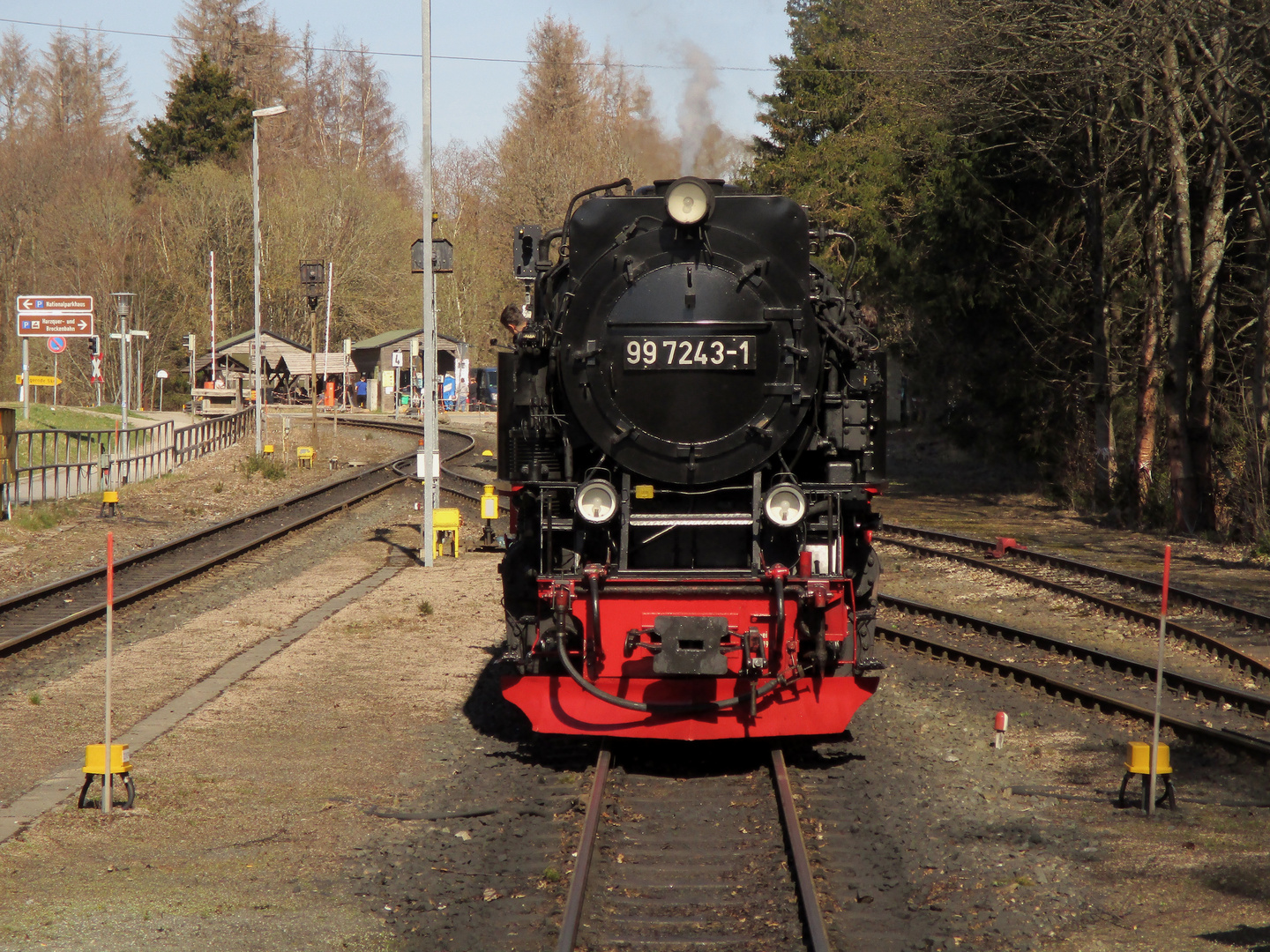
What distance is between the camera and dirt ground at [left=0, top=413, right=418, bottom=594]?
17047 mm

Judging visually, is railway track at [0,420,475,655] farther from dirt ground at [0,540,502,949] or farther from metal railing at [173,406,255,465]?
metal railing at [173,406,255,465]

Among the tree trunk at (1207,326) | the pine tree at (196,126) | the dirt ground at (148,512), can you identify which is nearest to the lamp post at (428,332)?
the dirt ground at (148,512)

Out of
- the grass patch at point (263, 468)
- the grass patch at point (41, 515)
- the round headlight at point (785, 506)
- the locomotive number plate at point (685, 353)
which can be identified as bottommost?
the grass patch at point (41, 515)

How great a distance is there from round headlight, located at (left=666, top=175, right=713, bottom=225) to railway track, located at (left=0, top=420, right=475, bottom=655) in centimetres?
762

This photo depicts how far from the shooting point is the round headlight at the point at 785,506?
7.42m

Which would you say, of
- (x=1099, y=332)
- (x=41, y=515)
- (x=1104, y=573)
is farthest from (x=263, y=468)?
(x=1104, y=573)

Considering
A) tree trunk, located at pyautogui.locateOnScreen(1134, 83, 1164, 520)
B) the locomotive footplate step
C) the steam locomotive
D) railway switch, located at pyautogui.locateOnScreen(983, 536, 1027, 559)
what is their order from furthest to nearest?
tree trunk, located at pyautogui.locateOnScreen(1134, 83, 1164, 520) < railway switch, located at pyautogui.locateOnScreen(983, 536, 1027, 559) < the steam locomotive < the locomotive footplate step

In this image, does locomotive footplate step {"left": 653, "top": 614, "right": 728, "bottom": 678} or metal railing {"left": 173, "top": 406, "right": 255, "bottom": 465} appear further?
metal railing {"left": 173, "top": 406, "right": 255, "bottom": 465}

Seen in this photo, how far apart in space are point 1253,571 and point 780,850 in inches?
498

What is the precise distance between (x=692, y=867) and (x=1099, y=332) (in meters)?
19.8

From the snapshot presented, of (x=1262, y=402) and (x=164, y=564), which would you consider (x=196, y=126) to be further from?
(x=1262, y=402)

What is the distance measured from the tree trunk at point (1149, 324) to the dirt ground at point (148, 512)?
54.7 feet

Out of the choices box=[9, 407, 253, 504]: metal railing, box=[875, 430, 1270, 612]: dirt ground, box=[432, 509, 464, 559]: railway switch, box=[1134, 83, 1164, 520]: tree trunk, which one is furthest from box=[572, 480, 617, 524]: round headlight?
box=[1134, 83, 1164, 520]: tree trunk

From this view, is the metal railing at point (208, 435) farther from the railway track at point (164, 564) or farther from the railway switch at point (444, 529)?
Result: the railway switch at point (444, 529)
